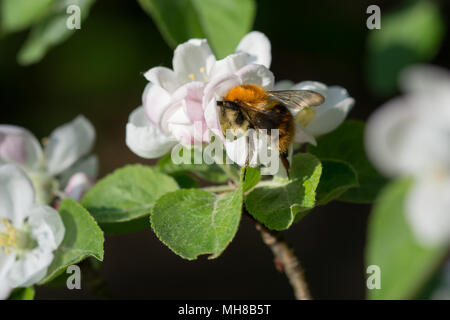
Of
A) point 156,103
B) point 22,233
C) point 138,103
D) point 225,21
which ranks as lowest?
point 22,233

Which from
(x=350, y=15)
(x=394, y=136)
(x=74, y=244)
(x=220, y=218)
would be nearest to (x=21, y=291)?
(x=74, y=244)

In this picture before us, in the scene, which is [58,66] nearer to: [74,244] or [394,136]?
[74,244]

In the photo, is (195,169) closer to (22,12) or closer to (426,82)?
(426,82)

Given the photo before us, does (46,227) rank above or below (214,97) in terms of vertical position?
below

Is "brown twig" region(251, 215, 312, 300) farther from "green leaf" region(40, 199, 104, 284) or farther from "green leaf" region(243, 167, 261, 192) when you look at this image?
"green leaf" region(40, 199, 104, 284)

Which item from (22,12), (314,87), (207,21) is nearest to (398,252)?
(314,87)

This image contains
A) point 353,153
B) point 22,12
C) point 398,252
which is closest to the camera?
point 398,252

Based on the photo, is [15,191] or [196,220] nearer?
[196,220]
